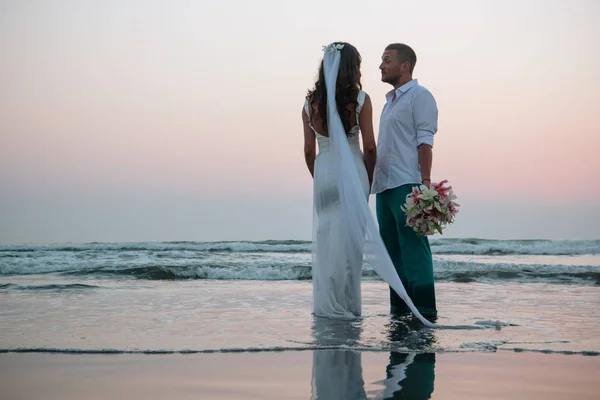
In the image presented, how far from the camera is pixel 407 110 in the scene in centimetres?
571

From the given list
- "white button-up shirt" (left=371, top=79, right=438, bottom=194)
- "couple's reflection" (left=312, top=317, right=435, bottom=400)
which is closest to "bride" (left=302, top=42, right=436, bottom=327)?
"white button-up shirt" (left=371, top=79, right=438, bottom=194)

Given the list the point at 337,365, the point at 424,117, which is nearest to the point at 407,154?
the point at 424,117

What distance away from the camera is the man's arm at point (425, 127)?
5.61 meters

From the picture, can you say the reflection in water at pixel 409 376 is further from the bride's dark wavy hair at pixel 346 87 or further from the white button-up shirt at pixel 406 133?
the bride's dark wavy hair at pixel 346 87

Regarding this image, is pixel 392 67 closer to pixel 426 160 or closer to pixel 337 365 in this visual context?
pixel 426 160

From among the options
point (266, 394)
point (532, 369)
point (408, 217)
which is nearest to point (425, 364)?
point (532, 369)

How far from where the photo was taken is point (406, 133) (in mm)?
5715

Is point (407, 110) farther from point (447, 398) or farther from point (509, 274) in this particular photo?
point (509, 274)

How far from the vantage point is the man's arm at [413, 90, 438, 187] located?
561 cm

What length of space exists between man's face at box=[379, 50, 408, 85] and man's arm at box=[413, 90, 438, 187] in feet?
0.90

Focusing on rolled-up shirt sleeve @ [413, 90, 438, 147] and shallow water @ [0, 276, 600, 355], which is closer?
shallow water @ [0, 276, 600, 355]

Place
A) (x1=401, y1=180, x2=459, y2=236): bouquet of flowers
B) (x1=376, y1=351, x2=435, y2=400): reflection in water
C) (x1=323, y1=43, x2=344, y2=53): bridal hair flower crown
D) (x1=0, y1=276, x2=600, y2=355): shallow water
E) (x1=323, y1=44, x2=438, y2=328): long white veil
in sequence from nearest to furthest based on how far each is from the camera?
1. (x1=376, y1=351, x2=435, y2=400): reflection in water
2. (x1=0, y1=276, x2=600, y2=355): shallow water
3. (x1=401, y1=180, x2=459, y2=236): bouquet of flowers
4. (x1=323, y1=44, x2=438, y2=328): long white veil
5. (x1=323, y1=43, x2=344, y2=53): bridal hair flower crown

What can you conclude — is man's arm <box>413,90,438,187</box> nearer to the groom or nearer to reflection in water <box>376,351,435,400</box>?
the groom

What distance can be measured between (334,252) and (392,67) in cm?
162
